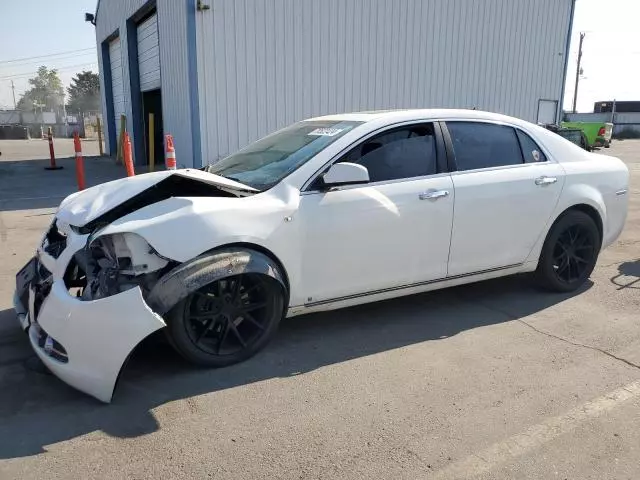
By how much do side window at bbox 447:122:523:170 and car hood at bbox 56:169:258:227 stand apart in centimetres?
171

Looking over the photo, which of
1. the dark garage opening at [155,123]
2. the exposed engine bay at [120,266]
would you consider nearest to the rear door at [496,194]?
the exposed engine bay at [120,266]

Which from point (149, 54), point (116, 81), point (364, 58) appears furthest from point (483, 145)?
point (116, 81)

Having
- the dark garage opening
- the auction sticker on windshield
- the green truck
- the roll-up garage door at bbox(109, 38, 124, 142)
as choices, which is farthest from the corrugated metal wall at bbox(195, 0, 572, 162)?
the green truck

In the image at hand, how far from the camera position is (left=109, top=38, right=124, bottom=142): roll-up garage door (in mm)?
18695

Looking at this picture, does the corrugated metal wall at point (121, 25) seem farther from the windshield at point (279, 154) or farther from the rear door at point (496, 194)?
the rear door at point (496, 194)

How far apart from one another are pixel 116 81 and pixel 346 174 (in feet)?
61.1

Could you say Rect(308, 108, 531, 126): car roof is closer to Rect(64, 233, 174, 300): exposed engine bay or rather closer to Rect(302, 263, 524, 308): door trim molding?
Rect(302, 263, 524, 308): door trim molding

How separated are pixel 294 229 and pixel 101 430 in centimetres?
159

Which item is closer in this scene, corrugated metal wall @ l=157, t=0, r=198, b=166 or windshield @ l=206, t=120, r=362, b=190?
windshield @ l=206, t=120, r=362, b=190

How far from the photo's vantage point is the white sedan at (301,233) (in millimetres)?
3076

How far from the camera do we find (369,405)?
3.03 meters

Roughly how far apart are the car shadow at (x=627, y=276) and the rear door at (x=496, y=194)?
4.29 ft

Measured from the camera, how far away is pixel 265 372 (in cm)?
340

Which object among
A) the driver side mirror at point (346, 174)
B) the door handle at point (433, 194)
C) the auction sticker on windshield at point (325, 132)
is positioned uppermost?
the auction sticker on windshield at point (325, 132)
